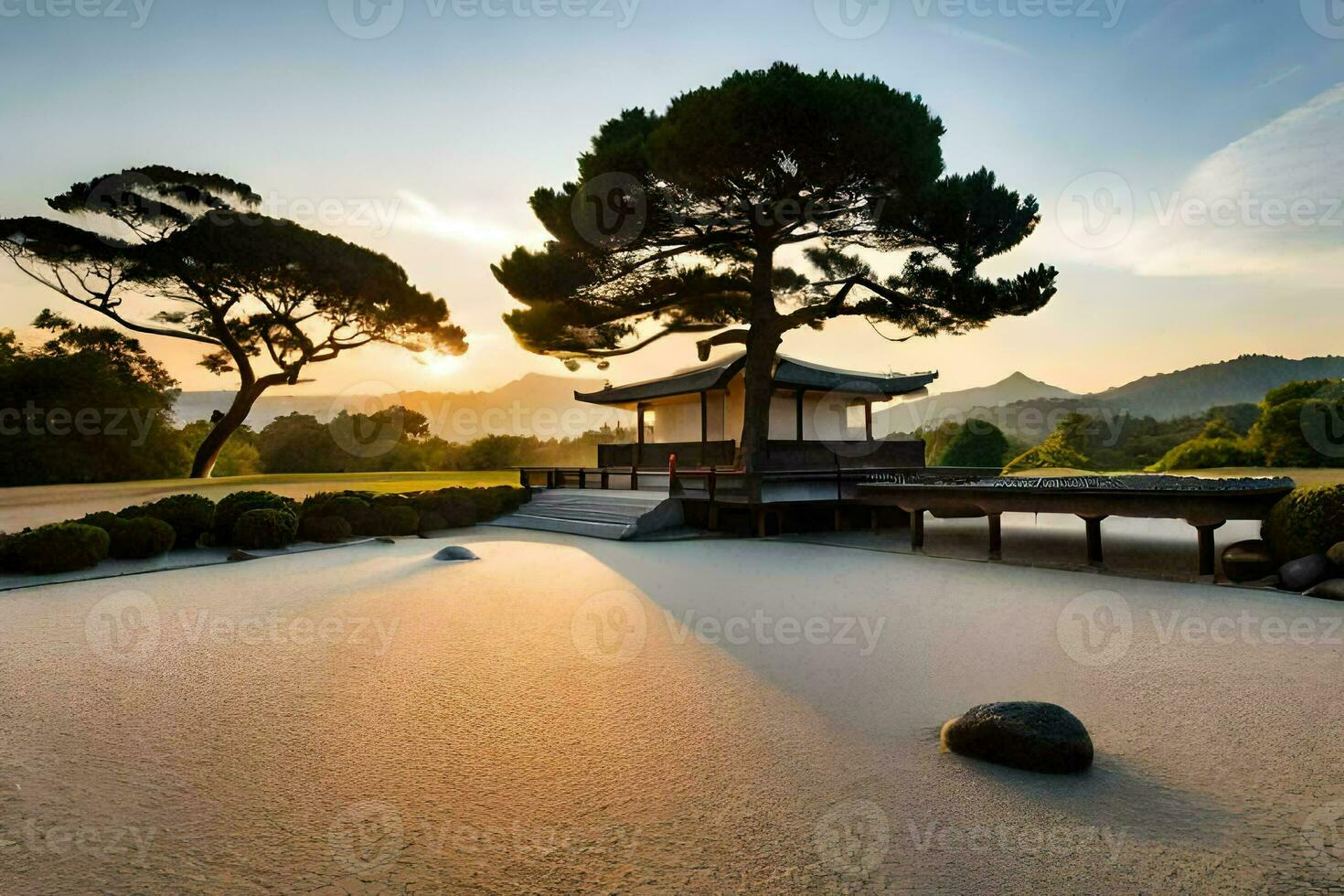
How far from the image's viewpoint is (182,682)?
4.35 m

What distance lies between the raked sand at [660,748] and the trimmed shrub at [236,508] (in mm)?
4501

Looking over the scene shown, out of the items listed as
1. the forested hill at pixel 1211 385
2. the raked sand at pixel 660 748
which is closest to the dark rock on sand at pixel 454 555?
the raked sand at pixel 660 748

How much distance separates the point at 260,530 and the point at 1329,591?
13.9m

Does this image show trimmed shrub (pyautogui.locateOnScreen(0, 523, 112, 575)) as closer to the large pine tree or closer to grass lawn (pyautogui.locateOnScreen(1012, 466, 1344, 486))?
the large pine tree

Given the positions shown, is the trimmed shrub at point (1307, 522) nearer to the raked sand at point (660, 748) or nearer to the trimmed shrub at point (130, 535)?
the raked sand at point (660, 748)

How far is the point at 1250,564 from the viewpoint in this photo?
7.43 metres

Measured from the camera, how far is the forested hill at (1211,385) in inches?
2601

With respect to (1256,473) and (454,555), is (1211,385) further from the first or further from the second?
(454,555)

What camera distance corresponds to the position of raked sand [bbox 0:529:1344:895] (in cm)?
225

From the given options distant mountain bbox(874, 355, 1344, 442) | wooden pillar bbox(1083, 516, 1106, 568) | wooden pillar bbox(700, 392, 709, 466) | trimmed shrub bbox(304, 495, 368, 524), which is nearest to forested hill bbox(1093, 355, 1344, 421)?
distant mountain bbox(874, 355, 1344, 442)

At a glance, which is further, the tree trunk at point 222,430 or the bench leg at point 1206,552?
the tree trunk at point 222,430

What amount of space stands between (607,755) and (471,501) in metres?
12.6

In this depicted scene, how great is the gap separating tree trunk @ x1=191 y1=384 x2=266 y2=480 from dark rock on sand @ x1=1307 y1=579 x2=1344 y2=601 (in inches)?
980

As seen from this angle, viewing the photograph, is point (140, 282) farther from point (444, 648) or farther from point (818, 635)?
point (818, 635)
